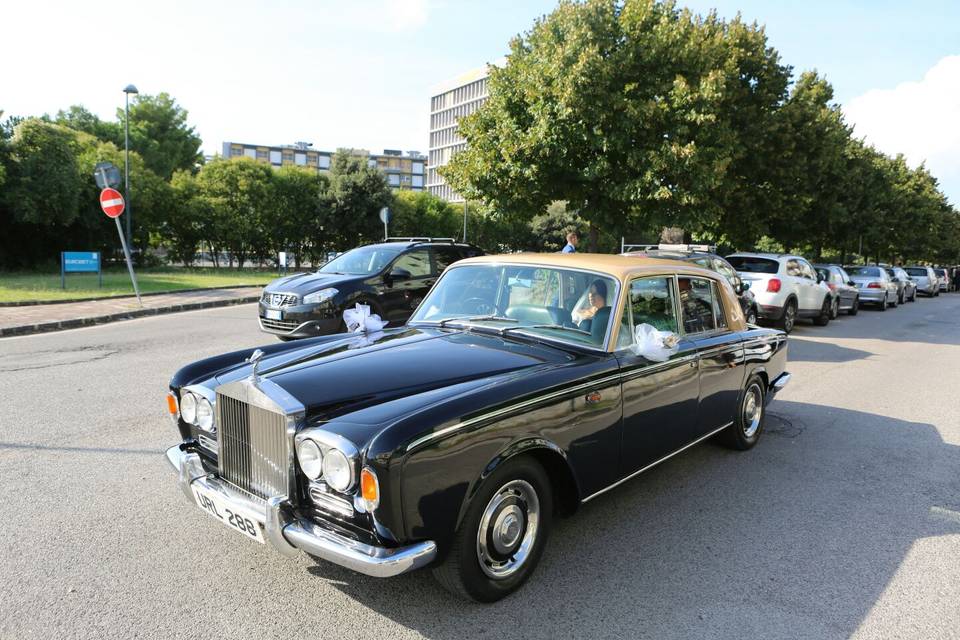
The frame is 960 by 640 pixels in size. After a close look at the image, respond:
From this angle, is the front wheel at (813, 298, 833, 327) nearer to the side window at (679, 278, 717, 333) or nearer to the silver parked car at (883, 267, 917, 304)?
the silver parked car at (883, 267, 917, 304)

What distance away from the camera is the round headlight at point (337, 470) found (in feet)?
8.34

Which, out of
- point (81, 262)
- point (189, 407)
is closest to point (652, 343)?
point (189, 407)

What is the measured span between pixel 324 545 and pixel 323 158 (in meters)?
139

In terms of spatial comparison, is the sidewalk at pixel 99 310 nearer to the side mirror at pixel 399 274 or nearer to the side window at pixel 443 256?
the side mirror at pixel 399 274

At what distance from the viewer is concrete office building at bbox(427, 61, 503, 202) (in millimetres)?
121713

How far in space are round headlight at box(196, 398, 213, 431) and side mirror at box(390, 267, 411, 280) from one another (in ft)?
21.0

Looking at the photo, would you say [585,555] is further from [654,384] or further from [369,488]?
[369,488]

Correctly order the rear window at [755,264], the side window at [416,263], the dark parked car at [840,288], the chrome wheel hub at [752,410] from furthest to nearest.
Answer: the dark parked car at [840,288] < the rear window at [755,264] < the side window at [416,263] < the chrome wheel hub at [752,410]

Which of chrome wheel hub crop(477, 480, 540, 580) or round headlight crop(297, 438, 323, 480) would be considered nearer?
round headlight crop(297, 438, 323, 480)

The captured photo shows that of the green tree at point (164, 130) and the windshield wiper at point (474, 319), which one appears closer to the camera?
the windshield wiper at point (474, 319)

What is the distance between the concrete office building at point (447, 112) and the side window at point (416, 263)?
11337 cm

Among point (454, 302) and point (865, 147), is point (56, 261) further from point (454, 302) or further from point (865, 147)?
point (865, 147)

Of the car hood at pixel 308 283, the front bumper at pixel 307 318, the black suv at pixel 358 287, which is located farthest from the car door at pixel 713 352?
the car hood at pixel 308 283

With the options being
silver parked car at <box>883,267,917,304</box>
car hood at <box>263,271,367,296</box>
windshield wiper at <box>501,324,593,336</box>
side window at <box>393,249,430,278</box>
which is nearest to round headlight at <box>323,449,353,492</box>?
windshield wiper at <box>501,324,593,336</box>
